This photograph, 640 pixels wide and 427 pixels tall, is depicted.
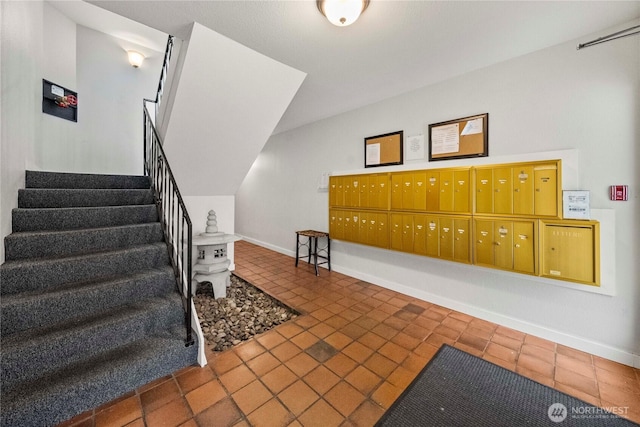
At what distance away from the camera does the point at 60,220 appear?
228 cm

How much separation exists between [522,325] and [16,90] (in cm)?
503

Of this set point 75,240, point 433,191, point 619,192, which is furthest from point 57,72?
point 619,192

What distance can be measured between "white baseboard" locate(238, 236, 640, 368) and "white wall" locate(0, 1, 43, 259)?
3903mm

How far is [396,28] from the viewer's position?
2029mm

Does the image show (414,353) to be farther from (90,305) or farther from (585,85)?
(585,85)

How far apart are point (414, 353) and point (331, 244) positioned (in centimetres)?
241

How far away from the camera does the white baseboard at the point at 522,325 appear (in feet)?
6.66

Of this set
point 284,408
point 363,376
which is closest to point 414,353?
point 363,376

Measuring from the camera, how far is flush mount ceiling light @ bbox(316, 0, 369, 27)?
1.70 meters

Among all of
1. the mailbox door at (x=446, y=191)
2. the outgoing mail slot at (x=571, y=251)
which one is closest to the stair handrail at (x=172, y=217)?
the mailbox door at (x=446, y=191)

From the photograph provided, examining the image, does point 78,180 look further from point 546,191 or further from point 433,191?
point 546,191

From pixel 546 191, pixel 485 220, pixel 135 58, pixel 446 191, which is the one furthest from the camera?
pixel 135 58

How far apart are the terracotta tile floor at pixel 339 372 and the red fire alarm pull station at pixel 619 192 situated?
1.37 m

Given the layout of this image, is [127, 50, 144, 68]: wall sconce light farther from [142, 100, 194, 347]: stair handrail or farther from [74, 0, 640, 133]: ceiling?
[74, 0, 640, 133]: ceiling
